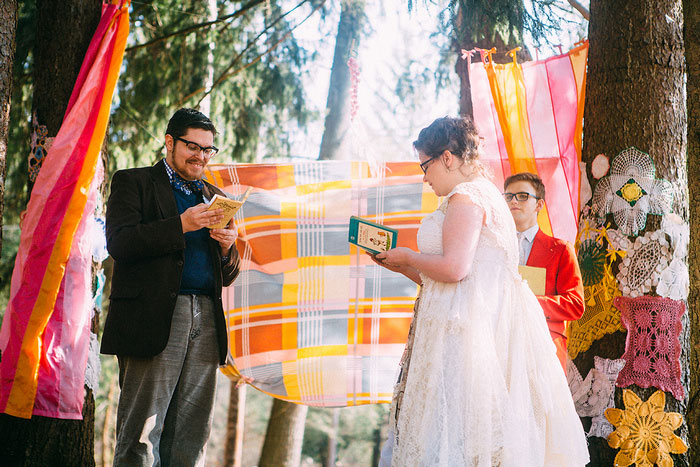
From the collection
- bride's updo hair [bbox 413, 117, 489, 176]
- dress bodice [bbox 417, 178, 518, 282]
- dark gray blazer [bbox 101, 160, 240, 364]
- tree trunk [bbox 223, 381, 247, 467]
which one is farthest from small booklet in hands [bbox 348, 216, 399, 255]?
tree trunk [bbox 223, 381, 247, 467]

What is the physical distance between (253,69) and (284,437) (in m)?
4.69

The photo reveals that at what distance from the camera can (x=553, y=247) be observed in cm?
336

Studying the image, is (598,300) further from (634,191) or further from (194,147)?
(194,147)

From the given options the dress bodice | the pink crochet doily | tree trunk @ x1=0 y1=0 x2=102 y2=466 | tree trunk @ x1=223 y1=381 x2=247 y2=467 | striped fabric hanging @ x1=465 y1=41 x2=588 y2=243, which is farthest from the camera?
tree trunk @ x1=223 y1=381 x2=247 y2=467

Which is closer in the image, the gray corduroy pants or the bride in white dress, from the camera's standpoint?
the bride in white dress

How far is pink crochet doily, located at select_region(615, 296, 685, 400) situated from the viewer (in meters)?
3.02

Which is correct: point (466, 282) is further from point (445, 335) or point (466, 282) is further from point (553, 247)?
point (553, 247)

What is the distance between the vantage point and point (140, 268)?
8.93 ft

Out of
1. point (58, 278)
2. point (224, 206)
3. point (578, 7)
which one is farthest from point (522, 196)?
point (58, 278)

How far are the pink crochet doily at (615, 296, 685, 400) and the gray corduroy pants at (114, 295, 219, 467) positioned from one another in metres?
1.98

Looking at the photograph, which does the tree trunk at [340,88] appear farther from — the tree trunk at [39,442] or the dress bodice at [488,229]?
the dress bodice at [488,229]

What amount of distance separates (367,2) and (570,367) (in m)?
6.99

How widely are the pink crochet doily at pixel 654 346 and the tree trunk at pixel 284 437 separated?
4920 mm

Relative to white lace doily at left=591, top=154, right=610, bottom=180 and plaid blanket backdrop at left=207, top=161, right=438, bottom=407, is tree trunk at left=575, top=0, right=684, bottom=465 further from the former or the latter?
plaid blanket backdrop at left=207, top=161, right=438, bottom=407
